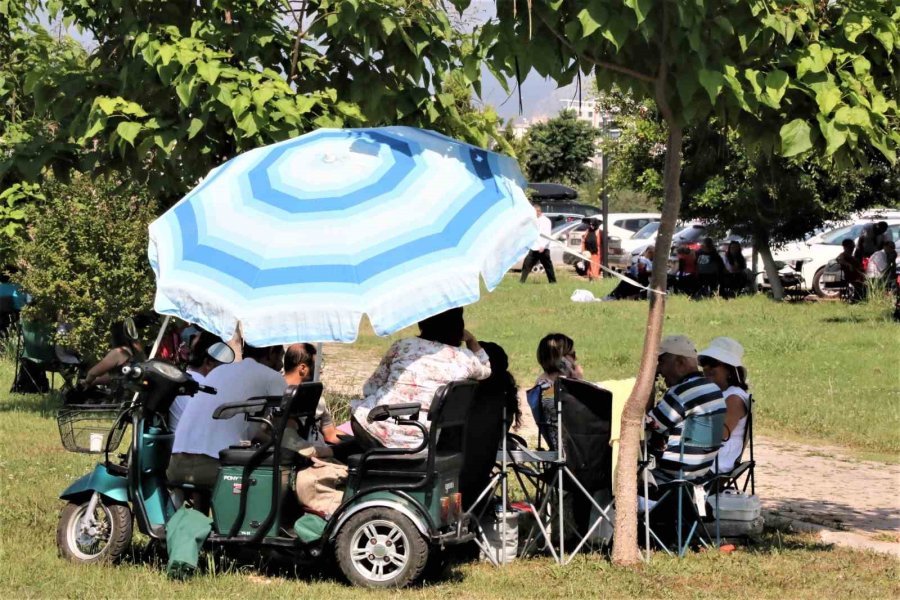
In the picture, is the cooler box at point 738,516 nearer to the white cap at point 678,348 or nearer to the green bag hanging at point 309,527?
the white cap at point 678,348

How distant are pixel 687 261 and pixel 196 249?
19.5 m

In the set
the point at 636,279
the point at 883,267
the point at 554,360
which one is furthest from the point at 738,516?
the point at 636,279

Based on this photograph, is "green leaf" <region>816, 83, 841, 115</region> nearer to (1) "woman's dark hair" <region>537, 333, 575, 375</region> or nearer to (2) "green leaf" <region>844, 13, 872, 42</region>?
(2) "green leaf" <region>844, 13, 872, 42</region>

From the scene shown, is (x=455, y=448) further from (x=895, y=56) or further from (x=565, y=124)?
(x=565, y=124)

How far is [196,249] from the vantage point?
7.18 meters

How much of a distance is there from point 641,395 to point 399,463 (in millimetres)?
1424

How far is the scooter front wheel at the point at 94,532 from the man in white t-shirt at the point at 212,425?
0.35 meters

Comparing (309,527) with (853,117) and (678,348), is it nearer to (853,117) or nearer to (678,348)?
(678,348)

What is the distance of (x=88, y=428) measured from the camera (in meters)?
7.29

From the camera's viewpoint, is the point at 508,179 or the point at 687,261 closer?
the point at 508,179

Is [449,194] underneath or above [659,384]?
above

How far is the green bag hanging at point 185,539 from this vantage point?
683 cm

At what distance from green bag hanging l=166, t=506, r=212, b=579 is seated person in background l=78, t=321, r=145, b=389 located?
556 centimetres

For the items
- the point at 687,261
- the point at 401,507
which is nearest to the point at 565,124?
the point at 687,261
